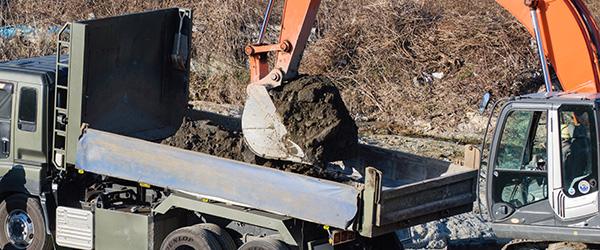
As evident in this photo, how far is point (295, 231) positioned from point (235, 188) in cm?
69

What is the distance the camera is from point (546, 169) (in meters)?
6.17

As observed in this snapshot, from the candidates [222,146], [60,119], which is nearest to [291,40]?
[222,146]

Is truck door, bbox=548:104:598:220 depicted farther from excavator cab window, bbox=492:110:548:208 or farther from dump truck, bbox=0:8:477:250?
dump truck, bbox=0:8:477:250

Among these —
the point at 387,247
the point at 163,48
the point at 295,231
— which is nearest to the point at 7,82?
the point at 163,48

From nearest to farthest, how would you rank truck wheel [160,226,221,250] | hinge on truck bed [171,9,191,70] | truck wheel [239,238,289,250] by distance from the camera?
truck wheel [239,238,289,250] → truck wheel [160,226,221,250] → hinge on truck bed [171,9,191,70]

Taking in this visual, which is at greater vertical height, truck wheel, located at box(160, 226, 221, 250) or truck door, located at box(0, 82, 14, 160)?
truck door, located at box(0, 82, 14, 160)

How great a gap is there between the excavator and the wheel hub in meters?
3.22

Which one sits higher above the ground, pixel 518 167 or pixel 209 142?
pixel 209 142

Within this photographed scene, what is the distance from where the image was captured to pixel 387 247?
723 centimetres

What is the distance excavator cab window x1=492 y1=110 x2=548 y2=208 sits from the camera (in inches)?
248

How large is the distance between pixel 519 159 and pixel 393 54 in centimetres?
1026

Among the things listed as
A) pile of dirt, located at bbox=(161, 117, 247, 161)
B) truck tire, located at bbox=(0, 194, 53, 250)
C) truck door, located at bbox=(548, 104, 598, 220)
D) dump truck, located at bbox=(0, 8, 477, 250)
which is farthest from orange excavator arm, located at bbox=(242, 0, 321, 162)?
truck tire, located at bbox=(0, 194, 53, 250)

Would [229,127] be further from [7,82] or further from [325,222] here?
[325,222]

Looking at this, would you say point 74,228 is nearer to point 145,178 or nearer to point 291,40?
point 145,178
